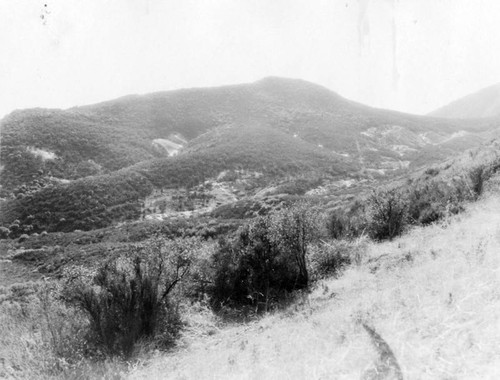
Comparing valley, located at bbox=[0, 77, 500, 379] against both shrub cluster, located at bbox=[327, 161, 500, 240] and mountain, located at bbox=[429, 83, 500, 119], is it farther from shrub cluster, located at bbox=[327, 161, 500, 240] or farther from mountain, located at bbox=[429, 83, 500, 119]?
mountain, located at bbox=[429, 83, 500, 119]

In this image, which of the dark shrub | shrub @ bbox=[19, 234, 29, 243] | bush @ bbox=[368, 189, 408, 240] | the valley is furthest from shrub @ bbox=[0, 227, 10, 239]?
the dark shrub

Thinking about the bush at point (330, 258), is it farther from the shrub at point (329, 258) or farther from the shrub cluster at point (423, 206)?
the shrub cluster at point (423, 206)

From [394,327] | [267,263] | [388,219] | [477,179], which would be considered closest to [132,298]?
[267,263]

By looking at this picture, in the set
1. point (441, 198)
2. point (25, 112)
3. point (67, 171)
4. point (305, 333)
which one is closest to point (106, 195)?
point (67, 171)

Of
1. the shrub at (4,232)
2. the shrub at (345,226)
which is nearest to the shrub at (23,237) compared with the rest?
the shrub at (4,232)

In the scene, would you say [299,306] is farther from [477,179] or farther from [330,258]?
[477,179]

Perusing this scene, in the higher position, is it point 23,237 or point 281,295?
point 281,295
